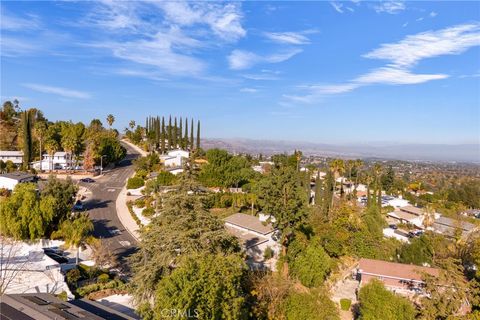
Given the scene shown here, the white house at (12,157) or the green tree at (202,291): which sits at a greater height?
the white house at (12,157)

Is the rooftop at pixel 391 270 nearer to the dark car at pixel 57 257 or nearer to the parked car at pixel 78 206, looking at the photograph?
the dark car at pixel 57 257

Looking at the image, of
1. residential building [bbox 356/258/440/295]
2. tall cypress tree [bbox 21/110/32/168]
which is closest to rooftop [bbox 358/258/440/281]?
residential building [bbox 356/258/440/295]

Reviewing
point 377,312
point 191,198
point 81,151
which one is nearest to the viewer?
point 377,312

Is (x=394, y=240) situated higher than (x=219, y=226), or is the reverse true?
(x=219, y=226)

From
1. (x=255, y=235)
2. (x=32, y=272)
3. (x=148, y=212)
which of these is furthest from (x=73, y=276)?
(x=148, y=212)

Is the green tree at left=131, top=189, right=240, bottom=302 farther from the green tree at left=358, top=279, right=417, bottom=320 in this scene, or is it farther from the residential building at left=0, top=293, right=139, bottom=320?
the green tree at left=358, top=279, right=417, bottom=320

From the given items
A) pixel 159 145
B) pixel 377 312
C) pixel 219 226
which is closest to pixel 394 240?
pixel 377 312

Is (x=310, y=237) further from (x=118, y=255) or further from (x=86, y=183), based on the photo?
(x=86, y=183)

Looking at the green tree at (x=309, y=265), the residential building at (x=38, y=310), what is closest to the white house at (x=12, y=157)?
the residential building at (x=38, y=310)
